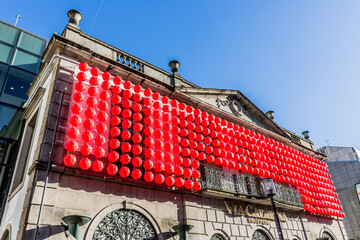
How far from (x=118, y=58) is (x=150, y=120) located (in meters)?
3.71

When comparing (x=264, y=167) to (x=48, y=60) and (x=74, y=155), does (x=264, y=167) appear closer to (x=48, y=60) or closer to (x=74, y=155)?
(x=74, y=155)

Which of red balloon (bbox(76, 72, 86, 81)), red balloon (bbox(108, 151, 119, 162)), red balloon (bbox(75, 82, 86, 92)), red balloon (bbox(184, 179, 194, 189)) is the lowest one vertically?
red balloon (bbox(184, 179, 194, 189))

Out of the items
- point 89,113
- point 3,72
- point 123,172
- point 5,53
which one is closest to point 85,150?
point 89,113

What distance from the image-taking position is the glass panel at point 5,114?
13.0 m

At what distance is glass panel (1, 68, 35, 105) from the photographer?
13.8 m

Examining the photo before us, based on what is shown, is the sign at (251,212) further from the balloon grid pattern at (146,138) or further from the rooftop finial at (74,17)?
the rooftop finial at (74,17)

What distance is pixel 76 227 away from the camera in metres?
6.93

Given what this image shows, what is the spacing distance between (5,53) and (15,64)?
30.4 inches

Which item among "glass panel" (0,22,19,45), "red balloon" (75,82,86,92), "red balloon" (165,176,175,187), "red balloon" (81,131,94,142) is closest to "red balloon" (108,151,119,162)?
"red balloon" (81,131,94,142)

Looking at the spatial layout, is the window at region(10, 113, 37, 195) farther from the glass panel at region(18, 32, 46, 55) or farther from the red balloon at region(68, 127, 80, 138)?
the glass panel at region(18, 32, 46, 55)

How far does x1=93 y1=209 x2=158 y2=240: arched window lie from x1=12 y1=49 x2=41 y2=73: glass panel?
1135cm

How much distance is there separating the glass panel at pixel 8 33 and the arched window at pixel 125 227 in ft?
42.1

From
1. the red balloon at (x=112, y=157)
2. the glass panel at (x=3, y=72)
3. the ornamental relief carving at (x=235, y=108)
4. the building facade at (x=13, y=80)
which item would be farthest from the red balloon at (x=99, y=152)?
the glass panel at (x=3, y=72)

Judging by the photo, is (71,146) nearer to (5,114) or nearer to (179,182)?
(179,182)
